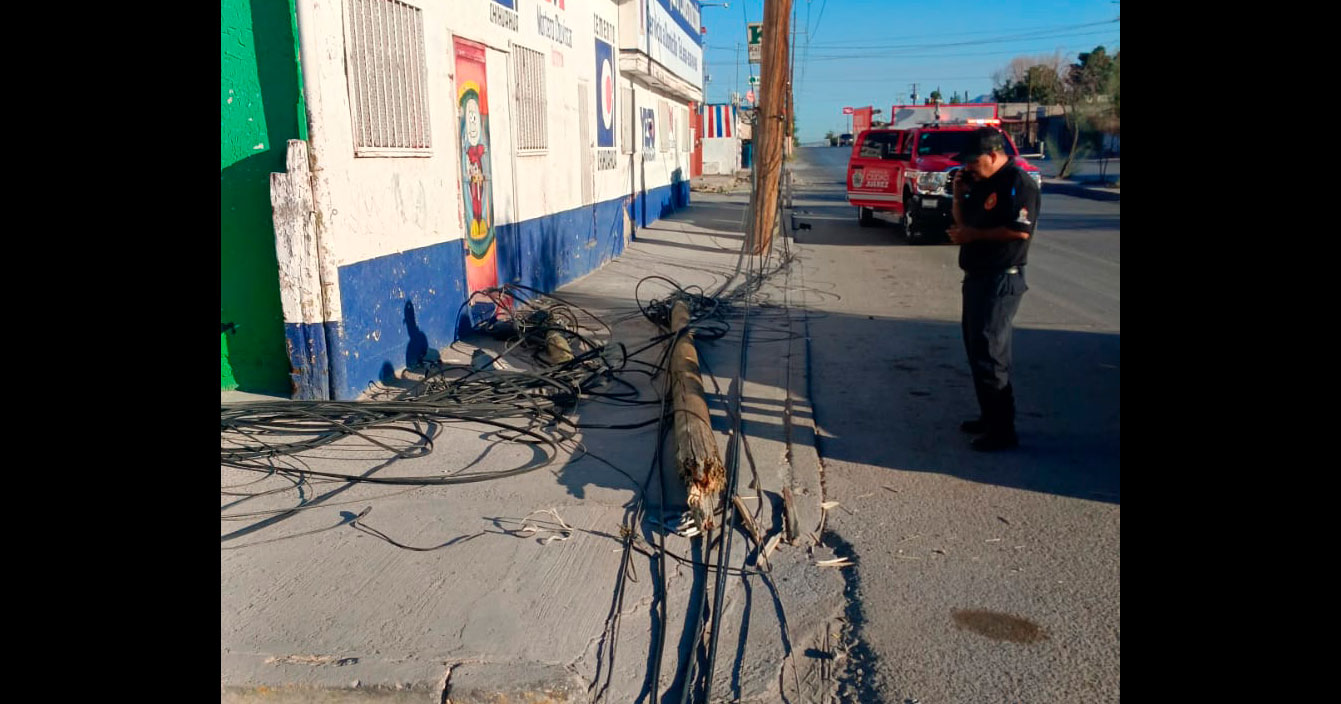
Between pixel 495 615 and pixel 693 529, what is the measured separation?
1137 mm

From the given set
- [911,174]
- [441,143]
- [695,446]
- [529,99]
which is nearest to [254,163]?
[441,143]

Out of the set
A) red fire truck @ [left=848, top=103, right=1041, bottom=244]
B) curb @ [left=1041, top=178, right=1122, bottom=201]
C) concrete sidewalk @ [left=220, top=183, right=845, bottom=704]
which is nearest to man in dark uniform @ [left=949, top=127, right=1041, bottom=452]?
concrete sidewalk @ [left=220, top=183, right=845, bottom=704]

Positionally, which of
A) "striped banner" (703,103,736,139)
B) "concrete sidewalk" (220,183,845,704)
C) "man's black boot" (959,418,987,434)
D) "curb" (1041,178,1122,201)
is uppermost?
"striped banner" (703,103,736,139)

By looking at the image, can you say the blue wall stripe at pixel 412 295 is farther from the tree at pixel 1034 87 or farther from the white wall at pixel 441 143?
the tree at pixel 1034 87

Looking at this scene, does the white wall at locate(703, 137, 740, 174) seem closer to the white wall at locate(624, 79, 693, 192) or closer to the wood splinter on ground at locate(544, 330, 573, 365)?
the white wall at locate(624, 79, 693, 192)

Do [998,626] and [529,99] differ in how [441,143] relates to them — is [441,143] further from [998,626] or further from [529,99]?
[998,626]

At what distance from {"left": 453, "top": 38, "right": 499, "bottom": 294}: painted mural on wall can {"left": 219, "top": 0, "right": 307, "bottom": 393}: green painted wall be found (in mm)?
2435

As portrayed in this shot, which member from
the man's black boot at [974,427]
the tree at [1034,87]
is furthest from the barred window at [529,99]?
the tree at [1034,87]

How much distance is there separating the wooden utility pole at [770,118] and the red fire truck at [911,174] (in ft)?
10.6

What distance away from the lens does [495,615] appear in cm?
375

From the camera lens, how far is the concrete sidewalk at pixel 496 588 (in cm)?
335

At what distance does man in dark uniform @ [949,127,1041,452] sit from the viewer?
5.38 meters
